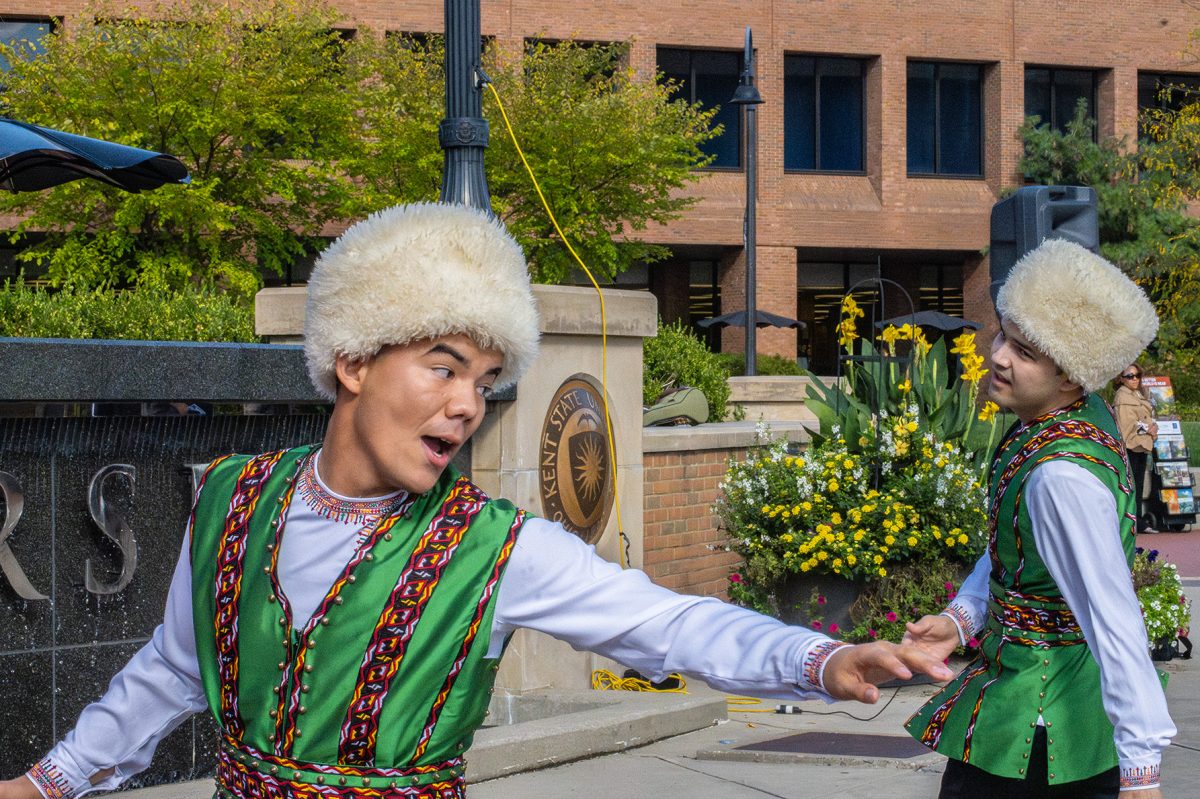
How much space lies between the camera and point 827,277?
42375 mm

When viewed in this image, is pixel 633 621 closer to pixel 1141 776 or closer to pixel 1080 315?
pixel 1141 776

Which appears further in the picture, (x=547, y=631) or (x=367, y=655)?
(x=547, y=631)

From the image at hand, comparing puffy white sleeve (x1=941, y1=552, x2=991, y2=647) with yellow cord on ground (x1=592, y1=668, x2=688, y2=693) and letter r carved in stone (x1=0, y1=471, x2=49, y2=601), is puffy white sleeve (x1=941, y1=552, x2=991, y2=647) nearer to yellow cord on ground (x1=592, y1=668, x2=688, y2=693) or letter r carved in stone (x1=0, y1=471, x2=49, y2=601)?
letter r carved in stone (x1=0, y1=471, x2=49, y2=601)

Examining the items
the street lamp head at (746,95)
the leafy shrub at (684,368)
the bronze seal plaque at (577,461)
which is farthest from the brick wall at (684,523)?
the street lamp head at (746,95)

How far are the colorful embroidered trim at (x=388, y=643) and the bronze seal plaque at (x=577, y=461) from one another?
6.11 meters

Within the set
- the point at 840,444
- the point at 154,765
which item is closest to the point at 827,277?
the point at 840,444

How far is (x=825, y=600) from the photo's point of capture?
33.8ft

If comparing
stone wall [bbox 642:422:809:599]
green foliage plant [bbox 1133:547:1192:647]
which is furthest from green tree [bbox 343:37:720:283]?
green foliage plant [bbox 1133:547:1192:647]

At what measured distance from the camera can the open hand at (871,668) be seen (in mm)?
2238

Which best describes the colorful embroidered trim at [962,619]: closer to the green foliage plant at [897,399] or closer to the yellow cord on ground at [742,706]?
the yellow cord on ground at [742,706]

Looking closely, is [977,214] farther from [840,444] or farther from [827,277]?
[840,444]

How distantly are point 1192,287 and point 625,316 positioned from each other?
25139 millimetres

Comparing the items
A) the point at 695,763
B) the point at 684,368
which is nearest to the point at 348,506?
the point at 695,763

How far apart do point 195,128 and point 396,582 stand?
2438 centimetres
